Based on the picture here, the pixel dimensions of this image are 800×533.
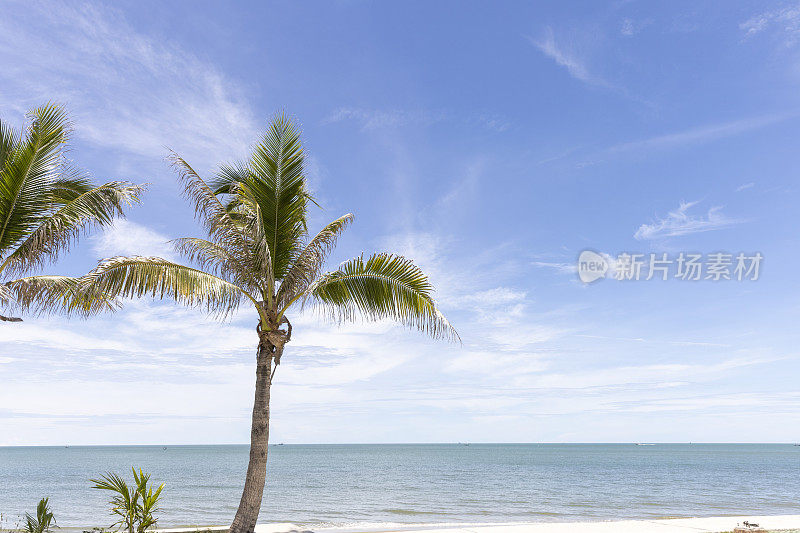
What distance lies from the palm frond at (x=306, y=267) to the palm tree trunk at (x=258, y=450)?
0.94 meters

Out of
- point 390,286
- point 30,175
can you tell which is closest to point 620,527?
point 390,286

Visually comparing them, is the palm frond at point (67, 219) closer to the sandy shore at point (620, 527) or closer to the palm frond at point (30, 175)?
the palm frond at point (30, 175)

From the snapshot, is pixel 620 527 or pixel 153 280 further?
pixel 620 527

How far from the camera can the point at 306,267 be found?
10508 mm

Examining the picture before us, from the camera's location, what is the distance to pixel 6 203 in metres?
8.79

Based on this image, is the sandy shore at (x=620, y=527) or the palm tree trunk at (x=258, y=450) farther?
the sandy shore at (x=620, y=527)

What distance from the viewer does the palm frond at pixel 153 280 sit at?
8.63 meters

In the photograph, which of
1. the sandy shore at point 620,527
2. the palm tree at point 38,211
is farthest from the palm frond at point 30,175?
the sandy shore at point 620,527

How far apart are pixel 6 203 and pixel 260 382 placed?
4747 mm

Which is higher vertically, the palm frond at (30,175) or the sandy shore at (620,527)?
the palm frond at (30,175)

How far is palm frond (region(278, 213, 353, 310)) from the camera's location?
33.8 feet

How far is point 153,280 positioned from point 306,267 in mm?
2607

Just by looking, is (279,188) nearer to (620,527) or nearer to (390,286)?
(390,286)

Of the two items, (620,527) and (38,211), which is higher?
(38,211)
